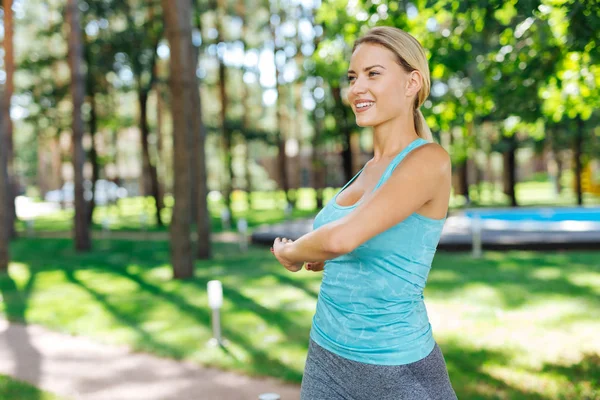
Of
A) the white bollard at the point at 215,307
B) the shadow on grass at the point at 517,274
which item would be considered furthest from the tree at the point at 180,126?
the white bollard at the point at 215,307

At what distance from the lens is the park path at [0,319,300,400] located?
250 inches

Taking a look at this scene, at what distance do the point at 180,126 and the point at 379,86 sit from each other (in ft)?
38.1

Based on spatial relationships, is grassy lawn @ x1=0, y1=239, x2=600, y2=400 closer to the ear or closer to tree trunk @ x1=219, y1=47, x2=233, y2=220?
the ear

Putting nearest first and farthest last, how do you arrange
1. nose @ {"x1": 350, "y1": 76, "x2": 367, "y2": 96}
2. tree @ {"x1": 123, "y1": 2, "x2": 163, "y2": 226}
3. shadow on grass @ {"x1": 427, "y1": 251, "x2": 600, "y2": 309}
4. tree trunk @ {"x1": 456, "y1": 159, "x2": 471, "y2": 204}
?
nose @ {"x1": 350, "y1": 76, "x2": 367, "y2": 96} → shadow on grass @ {"x1": 427, "y1": 251, "x2": 600, "y2": 309} → tree @ {"x1": 123, "y1": 2, "x2": 163, "y2": 226} → tree trunk @ {"x1": 456, "y1": 159, "x2": 471, "y2": 204}

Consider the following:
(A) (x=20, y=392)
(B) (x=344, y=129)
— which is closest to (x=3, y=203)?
(A) (x=20, y=392)

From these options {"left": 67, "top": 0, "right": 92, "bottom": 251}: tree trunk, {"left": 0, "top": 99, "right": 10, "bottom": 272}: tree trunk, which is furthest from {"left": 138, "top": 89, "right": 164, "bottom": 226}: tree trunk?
{"left": 0, "top": 99, "right": 10, "bottom": 272}: tree trunk

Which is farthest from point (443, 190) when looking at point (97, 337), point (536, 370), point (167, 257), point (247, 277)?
point (167, 257)

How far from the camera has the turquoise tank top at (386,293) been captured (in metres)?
1.92

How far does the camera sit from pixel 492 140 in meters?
30.4

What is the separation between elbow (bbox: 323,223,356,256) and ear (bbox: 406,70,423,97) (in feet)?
1.61

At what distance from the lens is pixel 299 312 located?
9906 millimetres

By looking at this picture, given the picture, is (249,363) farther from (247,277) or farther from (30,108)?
(30,108)

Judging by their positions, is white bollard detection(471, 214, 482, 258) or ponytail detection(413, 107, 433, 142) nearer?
ponytail detection(413, 107, 433, 142)

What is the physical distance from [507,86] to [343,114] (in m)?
22.4
